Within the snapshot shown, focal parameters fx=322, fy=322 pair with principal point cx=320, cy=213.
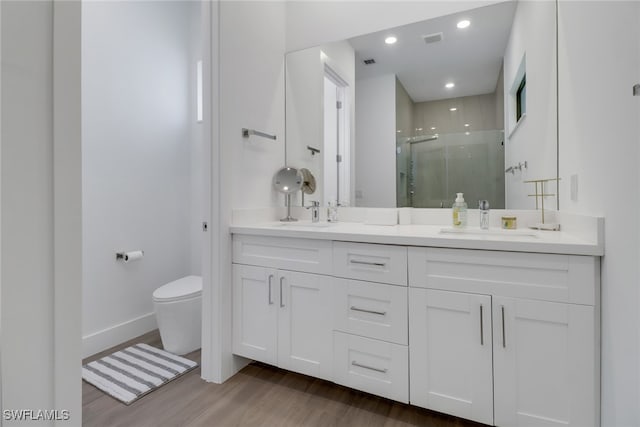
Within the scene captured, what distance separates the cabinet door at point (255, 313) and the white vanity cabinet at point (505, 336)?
0.72 m

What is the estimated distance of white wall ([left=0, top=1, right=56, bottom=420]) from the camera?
2.58ft

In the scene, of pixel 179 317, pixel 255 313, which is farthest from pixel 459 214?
pixel 179 317

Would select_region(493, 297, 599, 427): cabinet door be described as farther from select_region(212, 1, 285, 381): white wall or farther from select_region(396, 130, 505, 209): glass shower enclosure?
select_region(212, 1, 285, 381): white wall

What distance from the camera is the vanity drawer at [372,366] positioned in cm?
137

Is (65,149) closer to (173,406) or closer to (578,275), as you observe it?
(173,406)

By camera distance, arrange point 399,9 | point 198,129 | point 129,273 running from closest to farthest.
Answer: point 399,9 < point 129,273 < point 198,129

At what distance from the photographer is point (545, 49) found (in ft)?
5.07

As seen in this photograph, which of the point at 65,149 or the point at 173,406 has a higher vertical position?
the point at 65,149

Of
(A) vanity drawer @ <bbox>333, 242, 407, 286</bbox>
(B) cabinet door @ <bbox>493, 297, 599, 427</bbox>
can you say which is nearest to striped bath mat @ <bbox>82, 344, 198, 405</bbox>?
(A) vanity drawer @ <bbox>333, 242, 407, 286</bbox>

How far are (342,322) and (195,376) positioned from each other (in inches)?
37.0

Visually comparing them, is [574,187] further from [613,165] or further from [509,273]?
[509,273]

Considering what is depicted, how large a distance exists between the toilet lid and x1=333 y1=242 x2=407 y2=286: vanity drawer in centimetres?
107

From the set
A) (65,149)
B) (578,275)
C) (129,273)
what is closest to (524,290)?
(578,275)

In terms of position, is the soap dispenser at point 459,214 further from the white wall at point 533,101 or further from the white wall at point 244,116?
the white wall at point 244,116
